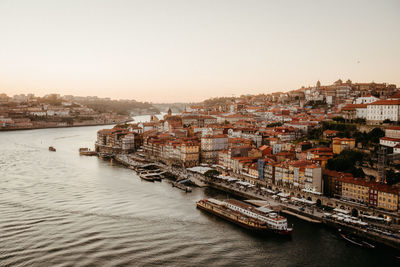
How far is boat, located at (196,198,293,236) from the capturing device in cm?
1069

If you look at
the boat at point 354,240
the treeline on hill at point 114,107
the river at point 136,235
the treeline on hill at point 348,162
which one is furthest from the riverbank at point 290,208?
the treeline on hill at point 114,107

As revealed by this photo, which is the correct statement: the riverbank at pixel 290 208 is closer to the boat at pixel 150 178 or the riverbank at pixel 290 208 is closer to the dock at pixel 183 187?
the dock at pixel 183 187

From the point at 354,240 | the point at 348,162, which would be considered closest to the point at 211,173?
the point at 348,162

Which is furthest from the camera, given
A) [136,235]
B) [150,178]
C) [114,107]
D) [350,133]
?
[114,107]

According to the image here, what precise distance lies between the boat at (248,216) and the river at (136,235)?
26 cm

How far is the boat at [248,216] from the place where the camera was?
10.7 meters

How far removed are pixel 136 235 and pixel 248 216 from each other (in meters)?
3.53

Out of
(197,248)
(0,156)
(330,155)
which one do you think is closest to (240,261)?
(197,248)

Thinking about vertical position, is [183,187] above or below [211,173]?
below

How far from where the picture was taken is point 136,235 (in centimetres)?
1049

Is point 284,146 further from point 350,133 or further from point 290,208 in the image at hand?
point 290,208

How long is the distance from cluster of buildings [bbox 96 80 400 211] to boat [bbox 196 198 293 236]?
8.88 ft

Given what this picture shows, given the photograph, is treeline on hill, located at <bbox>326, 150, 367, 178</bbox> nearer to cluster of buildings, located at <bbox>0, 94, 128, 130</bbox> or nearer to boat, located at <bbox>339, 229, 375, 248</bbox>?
boat, located at <bbox>339, 229, 375, 248</bbox>

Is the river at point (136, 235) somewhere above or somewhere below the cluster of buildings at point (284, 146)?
below
